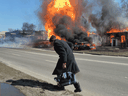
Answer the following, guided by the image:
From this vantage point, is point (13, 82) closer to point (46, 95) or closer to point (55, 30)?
point (46, 95)

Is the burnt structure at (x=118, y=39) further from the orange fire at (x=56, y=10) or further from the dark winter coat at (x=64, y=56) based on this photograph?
the dark winter coat at (x=64, y=56)

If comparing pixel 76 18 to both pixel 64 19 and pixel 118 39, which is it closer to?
pixel 64 19

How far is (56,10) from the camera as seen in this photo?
3694 cm

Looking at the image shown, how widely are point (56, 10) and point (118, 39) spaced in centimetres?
1843

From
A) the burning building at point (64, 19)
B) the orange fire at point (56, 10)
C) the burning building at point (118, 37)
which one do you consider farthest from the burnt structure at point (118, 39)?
the orange fire at point (56, 10)

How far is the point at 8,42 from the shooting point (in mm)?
49531

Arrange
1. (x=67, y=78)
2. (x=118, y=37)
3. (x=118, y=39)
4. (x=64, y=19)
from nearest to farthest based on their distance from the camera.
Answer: (x=67, y=78)
(x=118, y=39)
(x=118, y=37)
(x=64, y=19)

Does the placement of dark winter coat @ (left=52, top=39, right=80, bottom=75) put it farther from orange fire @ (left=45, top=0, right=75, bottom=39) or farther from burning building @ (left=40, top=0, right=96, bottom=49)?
orange fire @ (left=45, top=0, right=75, bottom=39)

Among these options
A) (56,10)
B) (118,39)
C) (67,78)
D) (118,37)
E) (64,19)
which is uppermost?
(56,10)

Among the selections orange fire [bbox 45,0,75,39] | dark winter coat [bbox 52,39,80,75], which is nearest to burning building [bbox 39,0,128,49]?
orange fire [bbox 45,0,75,39]

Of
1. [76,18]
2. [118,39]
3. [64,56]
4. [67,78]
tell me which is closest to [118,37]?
[118,39]

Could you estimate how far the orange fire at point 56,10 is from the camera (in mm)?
36125

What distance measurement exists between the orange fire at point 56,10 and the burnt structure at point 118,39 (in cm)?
1290

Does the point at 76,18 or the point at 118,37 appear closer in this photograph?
the point at 118,37
